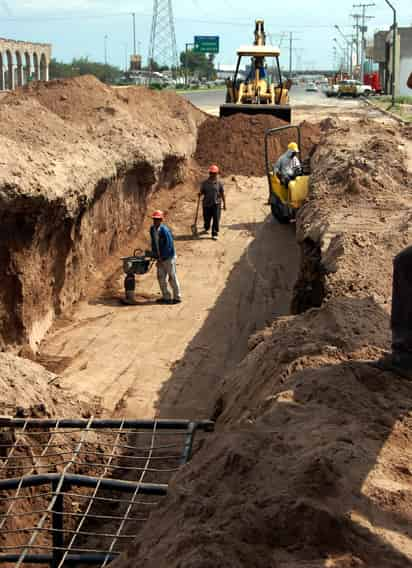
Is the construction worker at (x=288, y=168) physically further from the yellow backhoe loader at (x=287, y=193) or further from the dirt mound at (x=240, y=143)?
the dirt mound at (x=240, y=143)

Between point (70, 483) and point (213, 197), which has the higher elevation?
point (213, 197)

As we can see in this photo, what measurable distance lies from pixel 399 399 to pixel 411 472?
0.93 m

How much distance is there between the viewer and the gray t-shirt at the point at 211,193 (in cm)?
1775

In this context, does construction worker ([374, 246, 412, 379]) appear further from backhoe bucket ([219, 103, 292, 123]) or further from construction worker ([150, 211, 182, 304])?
backhoe bucket ([219, 103, 292, 123])

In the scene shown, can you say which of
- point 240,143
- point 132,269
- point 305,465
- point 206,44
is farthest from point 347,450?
point 206,44

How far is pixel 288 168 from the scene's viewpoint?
57.1ft

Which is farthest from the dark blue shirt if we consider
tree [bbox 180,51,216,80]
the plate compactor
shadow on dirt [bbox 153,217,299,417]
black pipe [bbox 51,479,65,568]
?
tree [bbox 180,51,216,80]

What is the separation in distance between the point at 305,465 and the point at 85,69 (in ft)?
339

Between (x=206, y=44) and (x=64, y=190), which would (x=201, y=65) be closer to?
(x=206, y=44)

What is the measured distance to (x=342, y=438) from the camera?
15.1ft

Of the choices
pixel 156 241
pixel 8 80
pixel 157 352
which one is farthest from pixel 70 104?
pixel 8 80

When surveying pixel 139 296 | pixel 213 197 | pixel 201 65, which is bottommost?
pixel 139 296

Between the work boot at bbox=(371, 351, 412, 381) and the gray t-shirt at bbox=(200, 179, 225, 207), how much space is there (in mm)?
12222

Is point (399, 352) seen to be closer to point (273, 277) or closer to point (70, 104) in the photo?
point (273, 277)
